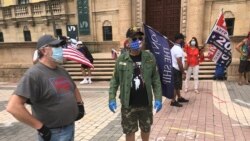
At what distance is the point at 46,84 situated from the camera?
8.58 feet

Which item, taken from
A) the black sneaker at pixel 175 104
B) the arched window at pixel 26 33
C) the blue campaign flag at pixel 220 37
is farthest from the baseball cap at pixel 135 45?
the arched window at pixel 26 33

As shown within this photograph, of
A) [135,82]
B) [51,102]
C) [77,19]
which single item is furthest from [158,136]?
[77,19]

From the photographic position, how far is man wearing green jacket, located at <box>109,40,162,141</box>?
3.66 meters

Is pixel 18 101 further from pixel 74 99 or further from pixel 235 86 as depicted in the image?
pixel 235 86

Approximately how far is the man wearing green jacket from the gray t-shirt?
103 cm

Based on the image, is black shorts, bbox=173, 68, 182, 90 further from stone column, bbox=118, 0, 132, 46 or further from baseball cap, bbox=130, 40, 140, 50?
stone column, bbox=118, 0, 132, 46

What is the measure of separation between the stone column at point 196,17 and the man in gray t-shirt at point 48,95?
13766 millimetres

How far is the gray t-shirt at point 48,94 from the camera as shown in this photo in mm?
2506

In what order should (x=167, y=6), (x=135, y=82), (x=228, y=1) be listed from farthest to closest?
(x=167, y=6)
(x=228, y=1)
(x=135, y=82)

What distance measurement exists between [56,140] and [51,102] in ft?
1.48

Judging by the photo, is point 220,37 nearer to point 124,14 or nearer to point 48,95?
point 48,95

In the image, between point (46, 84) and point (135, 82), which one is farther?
point (135, 82)

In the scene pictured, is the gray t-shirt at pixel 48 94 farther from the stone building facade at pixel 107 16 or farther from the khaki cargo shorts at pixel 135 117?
the stone building facade at pixel 107 16

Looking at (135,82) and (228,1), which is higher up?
(228,1)
